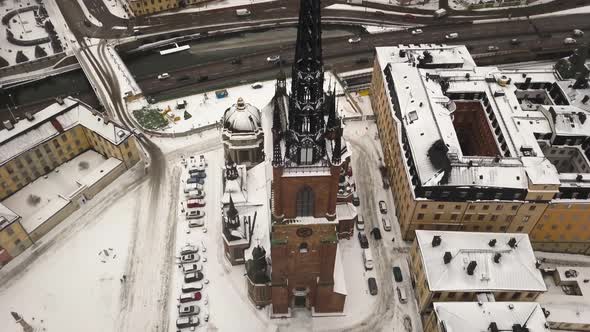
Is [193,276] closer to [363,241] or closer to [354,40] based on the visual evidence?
[363,241]

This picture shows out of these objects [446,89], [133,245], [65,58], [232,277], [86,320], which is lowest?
[86,320]

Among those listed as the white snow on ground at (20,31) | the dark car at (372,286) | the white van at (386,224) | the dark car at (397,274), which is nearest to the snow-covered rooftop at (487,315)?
the dark car at (372,286)

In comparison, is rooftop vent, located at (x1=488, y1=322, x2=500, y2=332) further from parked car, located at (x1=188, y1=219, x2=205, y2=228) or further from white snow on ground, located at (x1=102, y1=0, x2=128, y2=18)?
white snow on ground, located at (x1=102, y1=0, x2=128, y2=18)

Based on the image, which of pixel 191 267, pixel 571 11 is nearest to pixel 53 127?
pixel 191 267

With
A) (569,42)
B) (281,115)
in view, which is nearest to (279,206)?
(281,115)

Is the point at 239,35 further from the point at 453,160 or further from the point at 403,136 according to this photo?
the point at 453,160

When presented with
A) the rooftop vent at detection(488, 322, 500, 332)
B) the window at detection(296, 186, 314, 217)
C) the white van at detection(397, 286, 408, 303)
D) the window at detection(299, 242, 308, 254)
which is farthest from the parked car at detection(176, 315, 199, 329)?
the rooftop vent at detection(488, 322, 500, 332)
